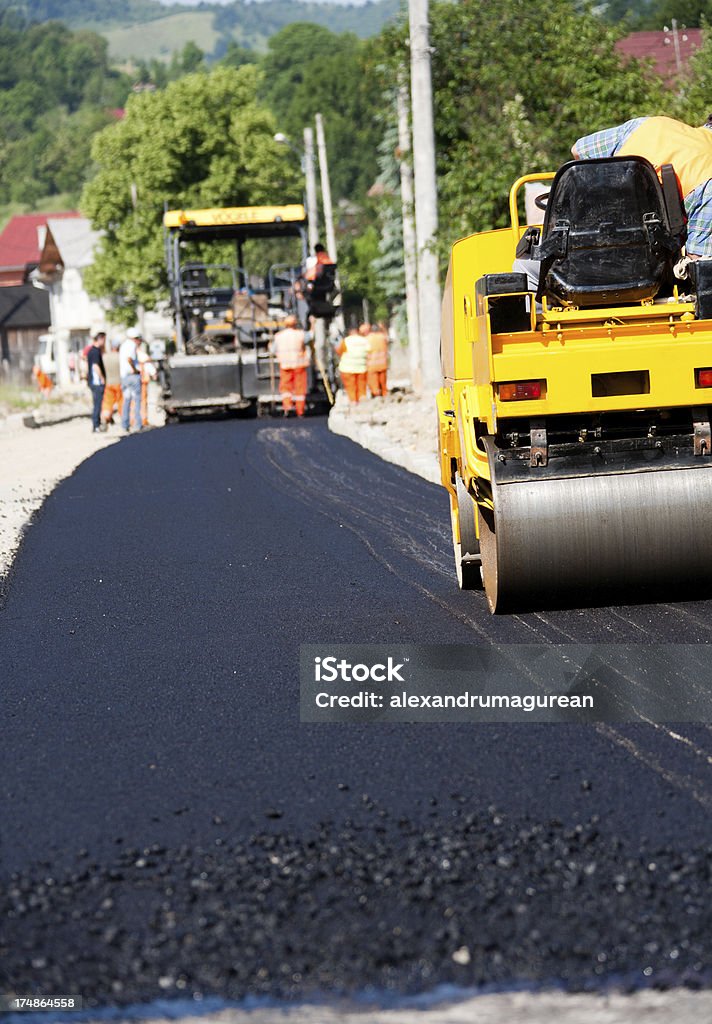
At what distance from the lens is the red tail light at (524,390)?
634 centimetres

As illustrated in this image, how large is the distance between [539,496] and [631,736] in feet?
5.30

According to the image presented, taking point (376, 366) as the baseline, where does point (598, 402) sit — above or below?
above

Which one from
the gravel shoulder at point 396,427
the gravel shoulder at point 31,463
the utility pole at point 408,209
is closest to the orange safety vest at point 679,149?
the gravel shoulder at point 31,463

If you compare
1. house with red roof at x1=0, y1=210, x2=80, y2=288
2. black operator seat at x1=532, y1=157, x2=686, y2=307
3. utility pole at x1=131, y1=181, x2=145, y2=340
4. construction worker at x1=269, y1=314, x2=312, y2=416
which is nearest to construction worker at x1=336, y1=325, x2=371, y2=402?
construction worker at x1=269, y1=314, x2=312, y2=416

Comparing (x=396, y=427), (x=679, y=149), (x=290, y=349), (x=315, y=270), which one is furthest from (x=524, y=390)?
(x=315, y=270)

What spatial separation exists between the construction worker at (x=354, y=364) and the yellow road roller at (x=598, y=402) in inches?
670

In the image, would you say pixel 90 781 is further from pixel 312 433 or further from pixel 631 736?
pixel 312 433

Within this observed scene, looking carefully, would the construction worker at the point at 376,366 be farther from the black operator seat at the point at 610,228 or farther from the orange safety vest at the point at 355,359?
the black operator seat at the point at 610,228

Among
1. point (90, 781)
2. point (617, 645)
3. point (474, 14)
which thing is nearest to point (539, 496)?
point (617, 645)

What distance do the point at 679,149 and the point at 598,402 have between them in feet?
4.66

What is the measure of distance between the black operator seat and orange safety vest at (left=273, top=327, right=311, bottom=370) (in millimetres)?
16070

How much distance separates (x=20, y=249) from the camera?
9462 cm

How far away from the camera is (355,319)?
2997 inches

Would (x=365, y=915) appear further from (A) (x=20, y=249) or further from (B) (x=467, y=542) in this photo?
(A) (x=20, y=249)
